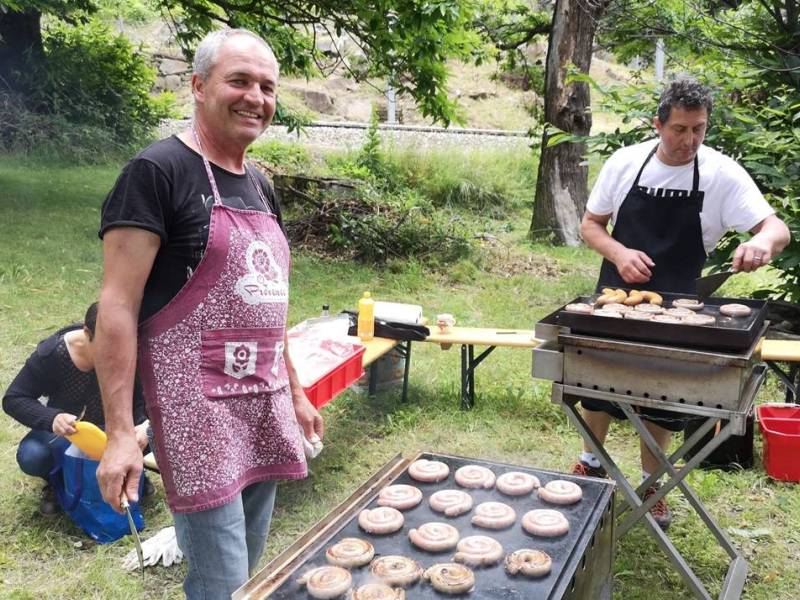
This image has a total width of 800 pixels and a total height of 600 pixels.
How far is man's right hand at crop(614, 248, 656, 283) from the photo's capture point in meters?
3.22

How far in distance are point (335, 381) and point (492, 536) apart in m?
2.08

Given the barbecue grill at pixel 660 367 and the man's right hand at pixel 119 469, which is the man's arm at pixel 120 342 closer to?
the man's right hand at pixel 119 469

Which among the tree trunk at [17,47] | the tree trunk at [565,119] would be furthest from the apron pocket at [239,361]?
the tree trunk at [17,47]

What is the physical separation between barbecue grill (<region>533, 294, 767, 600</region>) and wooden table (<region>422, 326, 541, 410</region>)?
6.86ft

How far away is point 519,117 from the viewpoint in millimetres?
24734

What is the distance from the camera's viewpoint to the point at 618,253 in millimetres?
3301

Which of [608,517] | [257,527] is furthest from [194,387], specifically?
[608,517]

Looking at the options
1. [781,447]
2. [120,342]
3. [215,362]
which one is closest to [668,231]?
[781,447]

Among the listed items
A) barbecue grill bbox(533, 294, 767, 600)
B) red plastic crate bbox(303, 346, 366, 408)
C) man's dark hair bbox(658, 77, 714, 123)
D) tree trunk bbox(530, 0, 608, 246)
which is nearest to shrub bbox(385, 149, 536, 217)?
tree trunk bbox(530, 0, 608, 246)

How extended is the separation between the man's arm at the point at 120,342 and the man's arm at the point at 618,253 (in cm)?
223

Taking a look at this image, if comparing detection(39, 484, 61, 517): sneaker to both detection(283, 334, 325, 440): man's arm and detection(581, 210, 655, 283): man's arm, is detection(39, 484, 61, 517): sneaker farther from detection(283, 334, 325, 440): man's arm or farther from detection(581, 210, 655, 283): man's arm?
detection(581, 210, 655, 283): man's arm

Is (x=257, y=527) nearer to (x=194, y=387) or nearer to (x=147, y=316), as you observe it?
(x=194, y=387)

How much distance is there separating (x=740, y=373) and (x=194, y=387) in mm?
1795

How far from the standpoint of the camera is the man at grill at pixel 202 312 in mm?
1720
